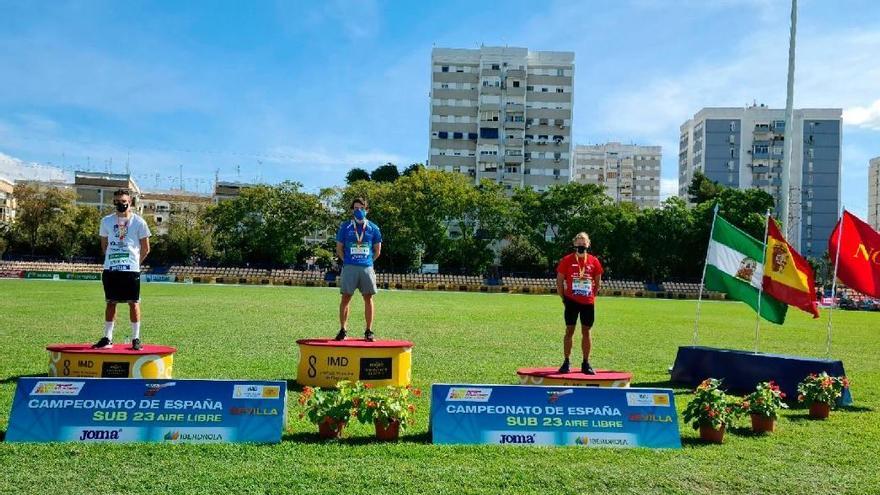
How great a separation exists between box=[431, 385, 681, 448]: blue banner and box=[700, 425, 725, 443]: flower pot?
1.67ft

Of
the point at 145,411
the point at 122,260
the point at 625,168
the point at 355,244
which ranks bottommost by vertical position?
the point at 145,411

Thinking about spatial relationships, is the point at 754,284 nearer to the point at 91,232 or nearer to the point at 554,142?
the point at 91,232

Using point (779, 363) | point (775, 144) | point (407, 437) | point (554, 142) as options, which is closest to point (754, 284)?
point (779, 363)

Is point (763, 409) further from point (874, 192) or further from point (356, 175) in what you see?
point (874, 192)

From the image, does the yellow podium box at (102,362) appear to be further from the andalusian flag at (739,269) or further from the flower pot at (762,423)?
the andalusian flag at (739,269)

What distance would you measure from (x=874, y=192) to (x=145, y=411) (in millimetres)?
173818

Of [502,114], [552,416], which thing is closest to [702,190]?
[502,114]

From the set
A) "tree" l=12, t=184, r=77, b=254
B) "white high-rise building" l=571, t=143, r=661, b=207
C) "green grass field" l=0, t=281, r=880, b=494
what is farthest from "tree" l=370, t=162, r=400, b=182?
"green grass field" l=0, t=281, r=880, b=494

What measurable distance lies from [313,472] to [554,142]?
100814 millimetres

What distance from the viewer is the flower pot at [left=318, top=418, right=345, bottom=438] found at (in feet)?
23.2

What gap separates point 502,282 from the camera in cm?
7169

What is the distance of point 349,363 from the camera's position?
1006 cm

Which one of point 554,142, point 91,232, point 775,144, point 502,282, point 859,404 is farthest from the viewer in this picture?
point 775,144

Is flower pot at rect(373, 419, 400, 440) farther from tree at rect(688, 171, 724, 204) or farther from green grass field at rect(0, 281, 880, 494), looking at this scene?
tree at rect(688, 171, 724, 204)
